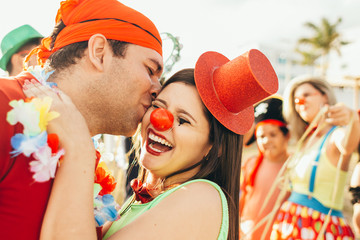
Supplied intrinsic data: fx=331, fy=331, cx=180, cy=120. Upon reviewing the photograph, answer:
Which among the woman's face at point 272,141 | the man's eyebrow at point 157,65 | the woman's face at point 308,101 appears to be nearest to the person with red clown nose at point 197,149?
the man's eyebrow at point 157,65

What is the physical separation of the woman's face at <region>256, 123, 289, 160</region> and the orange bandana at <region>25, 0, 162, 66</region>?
275cm

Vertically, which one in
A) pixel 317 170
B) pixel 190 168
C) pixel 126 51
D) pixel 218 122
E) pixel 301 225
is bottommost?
pixel 301 225

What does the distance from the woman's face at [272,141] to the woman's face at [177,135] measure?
99.9 inches

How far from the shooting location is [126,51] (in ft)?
5.90

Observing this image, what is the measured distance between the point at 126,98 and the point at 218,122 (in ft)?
1.75

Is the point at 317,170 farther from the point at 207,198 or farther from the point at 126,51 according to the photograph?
the point at 126,51

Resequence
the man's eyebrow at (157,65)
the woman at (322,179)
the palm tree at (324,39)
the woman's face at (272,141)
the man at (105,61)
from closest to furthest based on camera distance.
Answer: the man at (105,61) < the man's eyebrow at (157,65) < the woman at (322,179) < the woman's face at (272,141) < the palm tree at (324,39)

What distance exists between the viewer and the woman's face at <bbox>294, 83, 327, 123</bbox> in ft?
11.2

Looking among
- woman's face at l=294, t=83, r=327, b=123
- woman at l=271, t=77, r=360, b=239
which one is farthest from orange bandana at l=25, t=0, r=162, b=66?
woman's face at l=294, t=83, r=327, b=123

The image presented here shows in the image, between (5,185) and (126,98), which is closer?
(5,185)

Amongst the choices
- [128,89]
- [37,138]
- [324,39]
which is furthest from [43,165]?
[324,39]

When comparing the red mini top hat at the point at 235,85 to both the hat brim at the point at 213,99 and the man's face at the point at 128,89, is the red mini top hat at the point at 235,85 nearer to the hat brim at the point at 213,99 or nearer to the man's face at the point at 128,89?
the hat brim at the point at 213,99

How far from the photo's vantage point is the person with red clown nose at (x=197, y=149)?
1444 millimetres

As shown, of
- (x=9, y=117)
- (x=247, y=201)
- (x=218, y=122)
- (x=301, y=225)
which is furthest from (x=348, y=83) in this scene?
(x=9, y=117)
